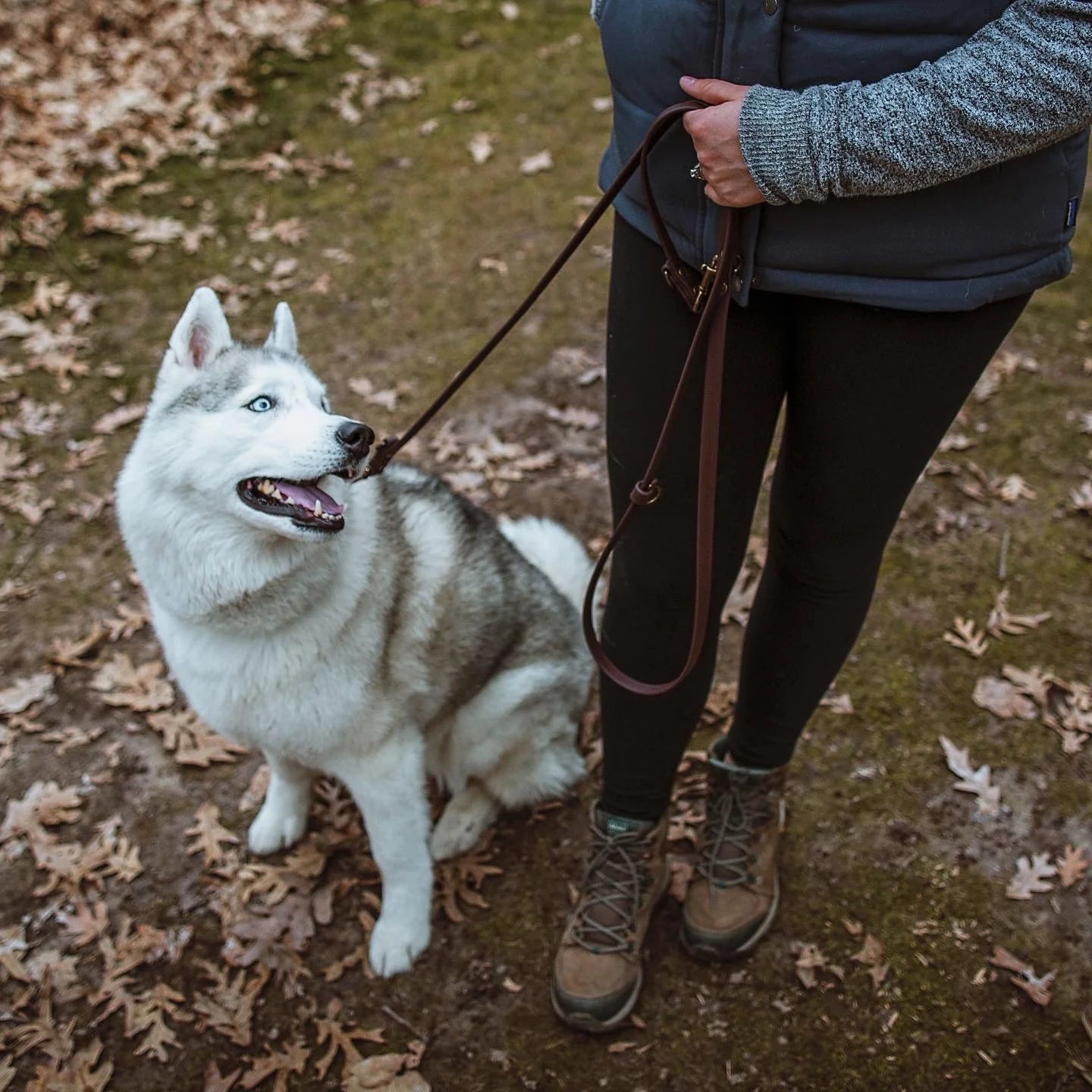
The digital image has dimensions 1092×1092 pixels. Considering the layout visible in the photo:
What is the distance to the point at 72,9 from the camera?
6.90 metres

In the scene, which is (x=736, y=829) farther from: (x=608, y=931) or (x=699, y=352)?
(x=699, y=352)

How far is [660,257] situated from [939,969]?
78.8 inches

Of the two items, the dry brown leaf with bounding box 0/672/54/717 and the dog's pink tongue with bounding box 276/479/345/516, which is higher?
the dog's pink tongue with bounding box 276/479/345/516

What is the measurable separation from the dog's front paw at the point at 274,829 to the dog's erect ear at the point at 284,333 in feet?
4.49

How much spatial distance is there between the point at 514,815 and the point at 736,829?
75cm

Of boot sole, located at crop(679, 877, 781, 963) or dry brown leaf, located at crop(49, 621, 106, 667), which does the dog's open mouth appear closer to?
boot sole, located at crop(679, 877, 781, 963)

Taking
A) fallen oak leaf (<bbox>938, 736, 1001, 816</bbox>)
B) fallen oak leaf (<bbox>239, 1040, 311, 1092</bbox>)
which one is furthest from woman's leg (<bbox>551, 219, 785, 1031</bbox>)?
fallen oak leaf (<bbox>938, 736, 1001, 816</bbox>)

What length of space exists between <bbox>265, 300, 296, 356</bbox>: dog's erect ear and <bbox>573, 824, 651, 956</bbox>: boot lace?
1.44 m

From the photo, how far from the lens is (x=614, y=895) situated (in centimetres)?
246

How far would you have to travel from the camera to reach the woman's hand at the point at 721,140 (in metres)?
1.48

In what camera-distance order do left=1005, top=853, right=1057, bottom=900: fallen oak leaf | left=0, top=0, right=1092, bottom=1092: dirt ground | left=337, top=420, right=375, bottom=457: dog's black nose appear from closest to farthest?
left=337, top=420, right=375, bottom=457: dog's black nose → left=0, top=0, right=1092, bottom=1092: dirt ground → left=1005, top=853, right=1057, bottom=900: fallen oak leaf

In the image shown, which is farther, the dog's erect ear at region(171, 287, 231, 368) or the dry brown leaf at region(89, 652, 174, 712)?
the dry brown leaf at region(89, 652, 174, 712)

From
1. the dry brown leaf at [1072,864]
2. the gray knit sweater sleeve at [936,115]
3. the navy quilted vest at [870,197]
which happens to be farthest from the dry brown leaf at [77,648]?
the dry brown leaf at [1072,864]

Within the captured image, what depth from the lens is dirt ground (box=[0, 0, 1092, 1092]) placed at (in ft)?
8.05
